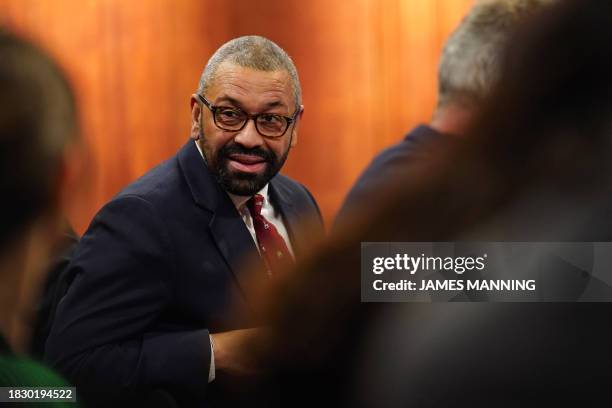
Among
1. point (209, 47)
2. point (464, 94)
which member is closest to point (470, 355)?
point (464, 94)

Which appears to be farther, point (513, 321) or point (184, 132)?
point (184, 132)

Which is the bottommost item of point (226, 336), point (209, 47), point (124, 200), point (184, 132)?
point (226, 336)

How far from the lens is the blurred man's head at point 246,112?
1108 millimetres

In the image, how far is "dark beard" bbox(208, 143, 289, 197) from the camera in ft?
3.70

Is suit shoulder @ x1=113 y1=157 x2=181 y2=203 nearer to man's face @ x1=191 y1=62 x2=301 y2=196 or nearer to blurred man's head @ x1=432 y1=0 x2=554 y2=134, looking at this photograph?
man's face @ x1=191 y1=62 x2=301 y2=196

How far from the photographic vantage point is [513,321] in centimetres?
72

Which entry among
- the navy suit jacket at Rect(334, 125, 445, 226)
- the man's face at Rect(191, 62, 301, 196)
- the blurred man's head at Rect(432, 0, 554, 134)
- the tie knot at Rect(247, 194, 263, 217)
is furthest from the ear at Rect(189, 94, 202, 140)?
the blurred man's head at Rect(432, 0, 554, 134)

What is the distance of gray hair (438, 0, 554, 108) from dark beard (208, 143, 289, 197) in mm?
286

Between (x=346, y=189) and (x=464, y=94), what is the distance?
32 cm

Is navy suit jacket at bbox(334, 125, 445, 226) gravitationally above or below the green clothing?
above

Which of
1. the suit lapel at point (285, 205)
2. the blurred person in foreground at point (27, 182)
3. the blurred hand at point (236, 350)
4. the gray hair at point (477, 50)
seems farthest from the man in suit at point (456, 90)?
the blurred person in foreground at point (27, 182)

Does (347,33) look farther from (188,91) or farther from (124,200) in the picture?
(124,200)

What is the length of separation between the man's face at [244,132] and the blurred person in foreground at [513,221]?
30 cm

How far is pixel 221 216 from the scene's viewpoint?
114cm
